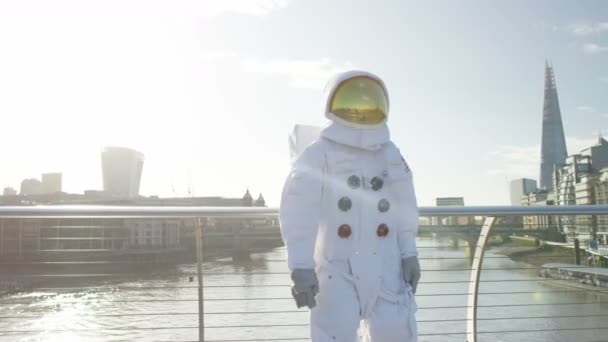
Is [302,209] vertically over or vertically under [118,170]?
under

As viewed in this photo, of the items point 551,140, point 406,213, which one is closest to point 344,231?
point 406,213

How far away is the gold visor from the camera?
2.04 m

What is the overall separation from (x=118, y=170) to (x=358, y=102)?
339 ft

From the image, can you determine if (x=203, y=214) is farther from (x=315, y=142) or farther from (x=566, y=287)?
(x=566, y=287)

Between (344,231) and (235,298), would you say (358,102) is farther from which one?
(235,298)

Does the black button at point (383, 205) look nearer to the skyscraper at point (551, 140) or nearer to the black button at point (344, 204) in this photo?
the black button at point (344, 204)

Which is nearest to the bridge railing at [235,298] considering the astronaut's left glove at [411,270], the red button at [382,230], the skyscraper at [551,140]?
the astronaut's left glove at [411,270]

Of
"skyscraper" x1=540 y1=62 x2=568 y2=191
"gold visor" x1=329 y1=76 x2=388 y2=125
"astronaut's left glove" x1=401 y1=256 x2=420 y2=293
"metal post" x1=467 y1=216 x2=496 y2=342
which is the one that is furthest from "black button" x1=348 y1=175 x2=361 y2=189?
"skyscraper" x1=540 y1=62 x2=568 y2=191

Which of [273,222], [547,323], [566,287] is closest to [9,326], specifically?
[547,323]

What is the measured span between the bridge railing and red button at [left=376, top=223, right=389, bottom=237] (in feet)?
0.98

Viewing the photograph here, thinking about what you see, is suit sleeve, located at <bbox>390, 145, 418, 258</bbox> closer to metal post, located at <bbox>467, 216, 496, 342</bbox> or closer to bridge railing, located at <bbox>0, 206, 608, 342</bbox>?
bridge railing, located at <bbox>0, 206, 608, 342</bbox>

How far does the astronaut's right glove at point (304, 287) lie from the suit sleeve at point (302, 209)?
0.03 m

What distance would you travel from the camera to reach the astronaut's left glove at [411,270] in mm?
2012

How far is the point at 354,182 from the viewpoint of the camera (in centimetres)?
198
